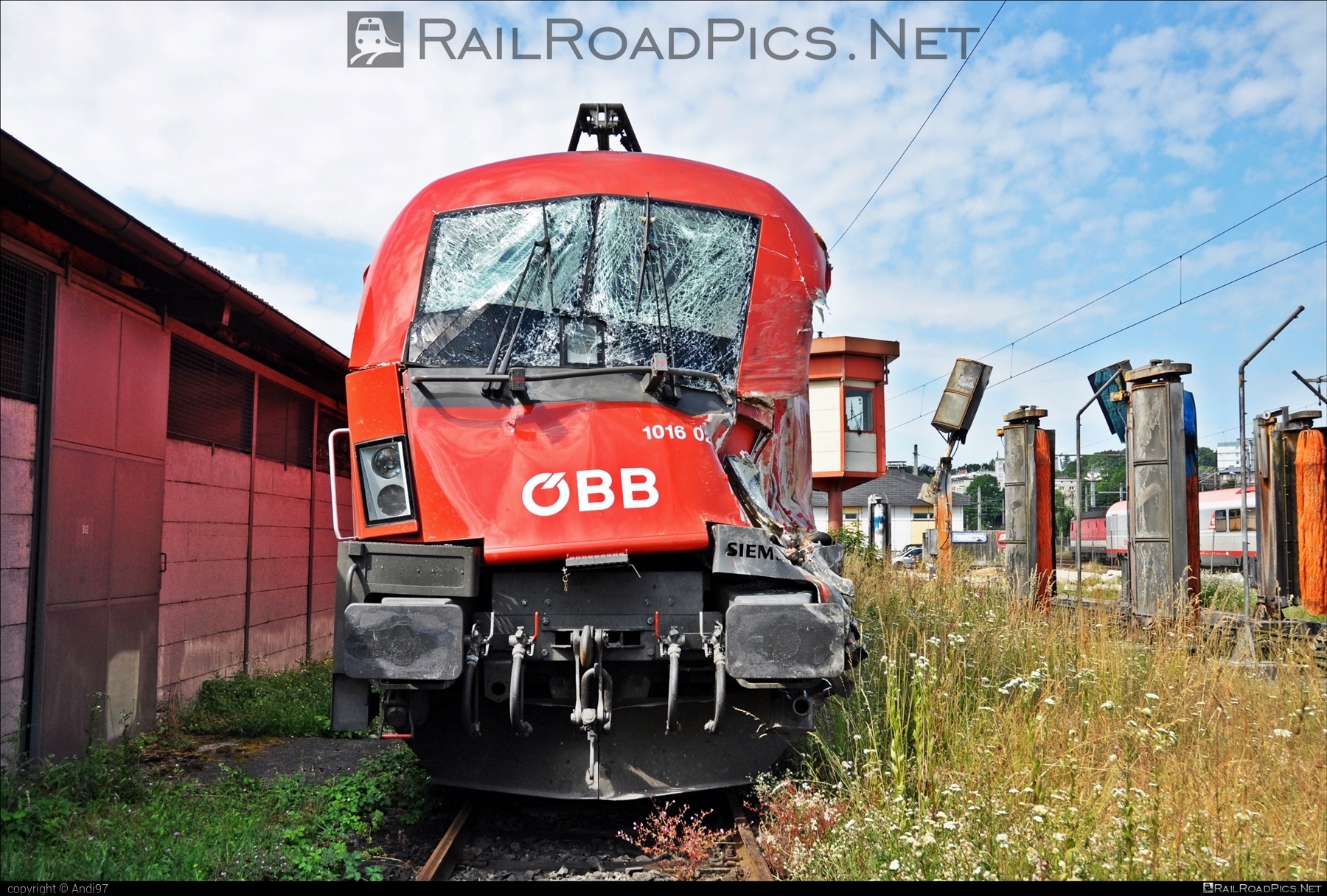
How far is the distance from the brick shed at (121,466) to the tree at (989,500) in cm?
7123

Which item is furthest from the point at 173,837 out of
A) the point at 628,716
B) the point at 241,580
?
the point at 241,580

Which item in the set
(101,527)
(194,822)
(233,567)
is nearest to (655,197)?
(194,822)

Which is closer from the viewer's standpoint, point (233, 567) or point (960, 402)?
point (233, 567)

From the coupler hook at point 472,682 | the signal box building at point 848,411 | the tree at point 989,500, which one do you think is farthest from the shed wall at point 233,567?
the tree at point 989,500

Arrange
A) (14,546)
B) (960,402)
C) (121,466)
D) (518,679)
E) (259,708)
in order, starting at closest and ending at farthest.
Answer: (518,679)
(14,546)
(121,466)
(259,708)
(960,402)

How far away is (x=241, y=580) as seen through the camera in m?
8.93

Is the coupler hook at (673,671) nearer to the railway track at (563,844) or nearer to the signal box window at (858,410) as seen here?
the railway track at (563,844)

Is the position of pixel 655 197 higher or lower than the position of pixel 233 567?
higher

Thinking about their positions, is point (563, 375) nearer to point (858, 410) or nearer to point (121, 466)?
point (121, 466)

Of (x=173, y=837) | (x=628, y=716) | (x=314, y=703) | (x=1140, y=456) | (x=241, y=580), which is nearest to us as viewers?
(x=173, y=837)

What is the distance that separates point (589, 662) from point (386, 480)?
137 cm

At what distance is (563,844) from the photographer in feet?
16.3

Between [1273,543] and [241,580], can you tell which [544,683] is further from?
[1273,543]

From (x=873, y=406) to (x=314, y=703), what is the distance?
16699 millimetres
